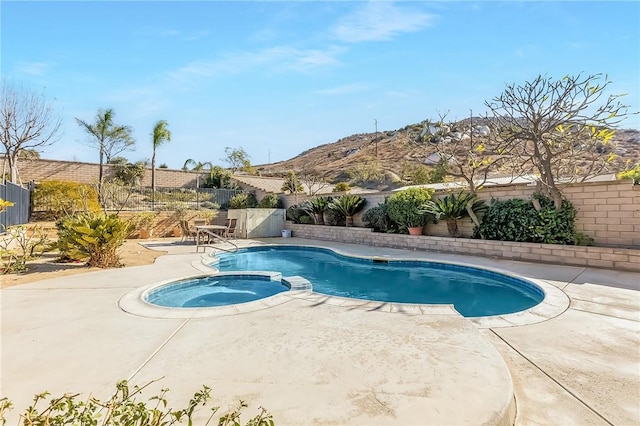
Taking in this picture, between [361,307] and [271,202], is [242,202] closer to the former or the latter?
[271,202]

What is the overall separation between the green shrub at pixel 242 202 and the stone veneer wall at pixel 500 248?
5.91m

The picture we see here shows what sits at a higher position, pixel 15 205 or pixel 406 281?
pixel 15 205

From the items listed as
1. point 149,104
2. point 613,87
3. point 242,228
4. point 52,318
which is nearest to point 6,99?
point 149,104

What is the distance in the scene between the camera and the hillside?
96.3 feet

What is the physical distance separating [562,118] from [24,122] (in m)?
20.9

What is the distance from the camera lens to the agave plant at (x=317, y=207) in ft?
43.8

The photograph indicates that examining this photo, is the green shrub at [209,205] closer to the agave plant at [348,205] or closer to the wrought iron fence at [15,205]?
the wrought iron fence at [15,205]

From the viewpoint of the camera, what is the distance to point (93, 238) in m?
6.48

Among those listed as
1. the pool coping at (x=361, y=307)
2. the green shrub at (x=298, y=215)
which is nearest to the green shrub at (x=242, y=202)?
the green shrub at (x=298, y=215)

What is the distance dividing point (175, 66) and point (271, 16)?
315cm

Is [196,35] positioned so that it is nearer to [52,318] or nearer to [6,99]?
[52,318]

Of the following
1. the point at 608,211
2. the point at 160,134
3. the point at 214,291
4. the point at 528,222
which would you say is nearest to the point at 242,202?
the point at 160,134

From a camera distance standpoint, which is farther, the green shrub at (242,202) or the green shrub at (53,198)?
the green shrub at (242,202)

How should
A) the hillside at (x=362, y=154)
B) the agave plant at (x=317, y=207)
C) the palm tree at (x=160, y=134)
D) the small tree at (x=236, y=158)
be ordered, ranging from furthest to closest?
the small tree at (x=236, y=158) → the hillside at (x=362, y=154) → the palm tree at (x=160, y=134) → the agave plant at (x=317, y=207)
